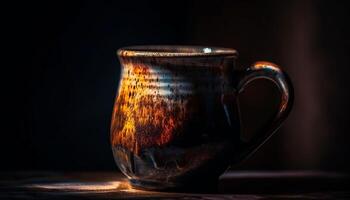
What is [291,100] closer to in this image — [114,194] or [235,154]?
[235,154]

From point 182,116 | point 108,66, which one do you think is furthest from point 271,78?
point 108,66

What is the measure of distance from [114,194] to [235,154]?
169 mm

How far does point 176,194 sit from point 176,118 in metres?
0.10

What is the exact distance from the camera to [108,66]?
1467 mm

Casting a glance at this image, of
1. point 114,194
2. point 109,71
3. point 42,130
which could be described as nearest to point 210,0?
point 109,71

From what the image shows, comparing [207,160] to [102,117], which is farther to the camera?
[102,117]

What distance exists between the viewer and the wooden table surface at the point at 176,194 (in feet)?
3.76

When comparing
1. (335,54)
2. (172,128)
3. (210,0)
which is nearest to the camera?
(172,128)

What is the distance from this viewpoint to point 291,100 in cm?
119

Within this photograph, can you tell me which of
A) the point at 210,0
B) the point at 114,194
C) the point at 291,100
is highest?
the point at 210,0

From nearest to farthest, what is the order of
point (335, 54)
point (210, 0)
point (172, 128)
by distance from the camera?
point (172, 128) < point (335, 54) < point (210, 0)

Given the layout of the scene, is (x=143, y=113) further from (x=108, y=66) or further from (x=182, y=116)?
(x=108, y=66)

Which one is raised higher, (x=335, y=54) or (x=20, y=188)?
(x=335, y=54)

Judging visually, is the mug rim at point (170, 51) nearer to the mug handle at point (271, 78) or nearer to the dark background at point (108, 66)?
the mug handle at point (271, 78)
